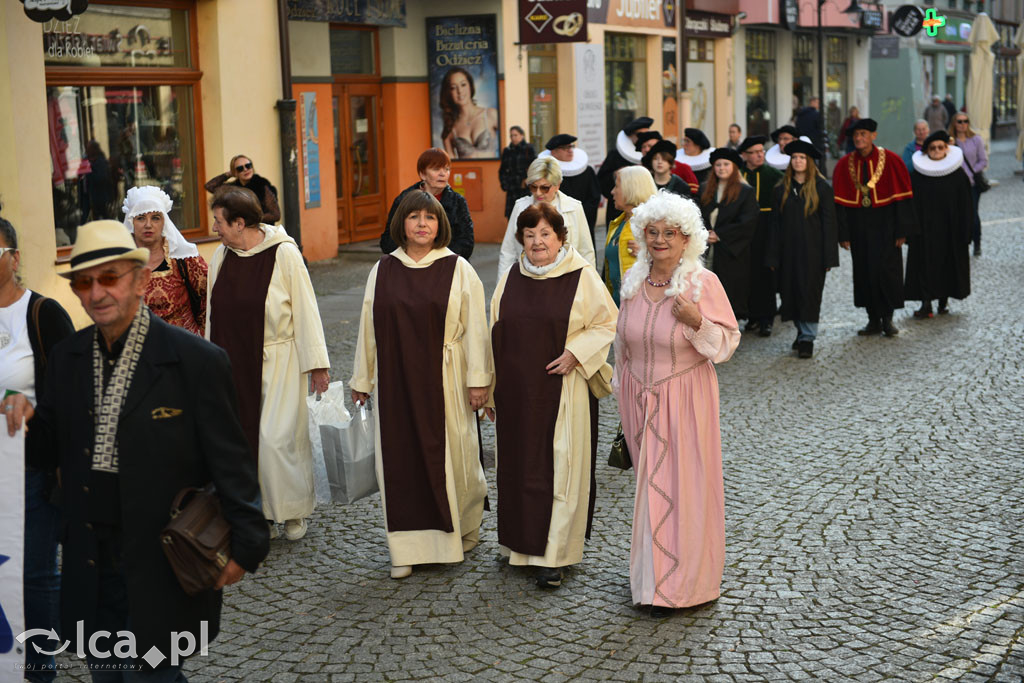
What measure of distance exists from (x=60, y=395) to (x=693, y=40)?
85.8 ft

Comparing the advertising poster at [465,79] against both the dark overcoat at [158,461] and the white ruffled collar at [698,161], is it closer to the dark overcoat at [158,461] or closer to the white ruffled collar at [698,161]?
the white ruffled collar at [698,161]

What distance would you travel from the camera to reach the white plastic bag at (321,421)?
6.82 m

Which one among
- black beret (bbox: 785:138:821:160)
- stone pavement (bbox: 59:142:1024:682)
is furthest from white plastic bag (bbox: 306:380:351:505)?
black beret (bbox: 785:138:821:160)

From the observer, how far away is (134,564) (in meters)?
3.70

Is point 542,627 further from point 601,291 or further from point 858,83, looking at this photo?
point 858,83

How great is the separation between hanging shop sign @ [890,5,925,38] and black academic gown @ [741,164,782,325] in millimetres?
21741

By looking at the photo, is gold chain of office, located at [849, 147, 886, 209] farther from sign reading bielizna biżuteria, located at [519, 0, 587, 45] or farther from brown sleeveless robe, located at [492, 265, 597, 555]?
sign reading bielizna biżuteria, located at [519, 0, 587, 45]

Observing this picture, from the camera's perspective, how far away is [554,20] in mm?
20234

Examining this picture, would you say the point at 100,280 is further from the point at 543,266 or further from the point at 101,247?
the point at 543,266

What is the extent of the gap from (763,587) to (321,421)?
7.96ft

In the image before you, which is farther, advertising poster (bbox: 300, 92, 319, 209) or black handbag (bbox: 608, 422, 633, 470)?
advertising poster (bbox: 300, 92, 319, 209)

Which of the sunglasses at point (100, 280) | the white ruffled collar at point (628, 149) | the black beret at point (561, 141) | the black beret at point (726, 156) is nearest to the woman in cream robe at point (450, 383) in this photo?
the sunglasses at point (100, 280)

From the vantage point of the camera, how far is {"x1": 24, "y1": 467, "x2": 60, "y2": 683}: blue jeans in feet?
15.0

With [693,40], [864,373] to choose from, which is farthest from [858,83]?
[864,373]
